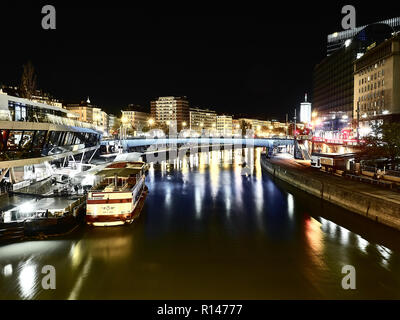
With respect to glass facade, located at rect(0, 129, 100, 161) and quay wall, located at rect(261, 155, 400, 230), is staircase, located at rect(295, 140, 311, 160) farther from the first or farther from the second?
glass facade, located at rect(0, 129, 100, 161)

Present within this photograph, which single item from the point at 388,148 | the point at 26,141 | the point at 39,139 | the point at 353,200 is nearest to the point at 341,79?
the point at 388,148

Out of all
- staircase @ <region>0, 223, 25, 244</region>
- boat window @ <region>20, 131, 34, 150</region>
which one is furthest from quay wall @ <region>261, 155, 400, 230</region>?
boat window @ <region>20, 131, 34, 150</region>

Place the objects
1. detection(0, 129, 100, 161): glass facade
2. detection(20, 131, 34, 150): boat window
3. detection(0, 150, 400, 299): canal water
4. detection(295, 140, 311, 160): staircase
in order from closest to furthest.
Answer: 1. detection(0, 150, 400, 299): canal water
2. detection(0, 129, 100, 161): glass facade
3. detection(20, 131, 34, 150): boat window
4. detection(295, 140, 311, 160): staircase

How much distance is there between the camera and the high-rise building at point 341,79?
111 m

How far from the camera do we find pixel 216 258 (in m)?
21.1

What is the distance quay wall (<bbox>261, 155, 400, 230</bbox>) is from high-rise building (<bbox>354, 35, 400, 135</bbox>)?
35.7 m

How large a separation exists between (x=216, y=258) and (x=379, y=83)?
3319 inches

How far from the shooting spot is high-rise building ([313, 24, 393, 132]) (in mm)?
110938

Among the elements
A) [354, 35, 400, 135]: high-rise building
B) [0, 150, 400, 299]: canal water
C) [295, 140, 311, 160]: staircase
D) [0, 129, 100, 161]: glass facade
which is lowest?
[0, 150, 400, 299]: canal water

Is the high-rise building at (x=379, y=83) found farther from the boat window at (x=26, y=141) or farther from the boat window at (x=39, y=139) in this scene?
the boat window at (x=26, y=141)

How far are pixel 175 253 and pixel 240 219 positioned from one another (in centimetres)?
1064

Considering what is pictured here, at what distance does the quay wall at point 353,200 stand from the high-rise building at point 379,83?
35724mm

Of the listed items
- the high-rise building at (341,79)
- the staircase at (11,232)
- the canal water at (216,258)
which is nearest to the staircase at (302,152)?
the high-rise building at (341,79)

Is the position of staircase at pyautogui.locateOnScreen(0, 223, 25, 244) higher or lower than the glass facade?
lower
